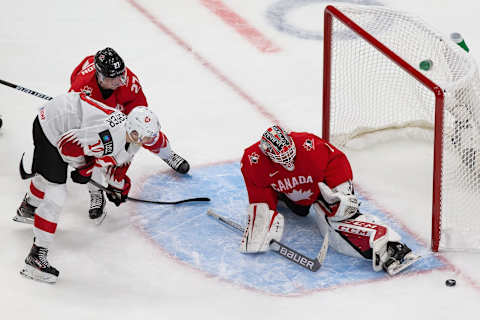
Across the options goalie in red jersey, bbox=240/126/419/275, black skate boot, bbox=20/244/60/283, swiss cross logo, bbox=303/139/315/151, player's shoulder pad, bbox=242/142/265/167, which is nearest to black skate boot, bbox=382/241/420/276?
goalie in red jersey, bbox=240/126/419/275

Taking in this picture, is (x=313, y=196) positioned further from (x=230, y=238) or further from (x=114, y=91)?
(x=114, y=91)

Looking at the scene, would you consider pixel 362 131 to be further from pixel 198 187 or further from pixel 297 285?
pixel 297 285

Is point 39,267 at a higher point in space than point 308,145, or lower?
lower

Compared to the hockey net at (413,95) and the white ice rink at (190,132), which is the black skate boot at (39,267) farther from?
the hockey net at (413,95)

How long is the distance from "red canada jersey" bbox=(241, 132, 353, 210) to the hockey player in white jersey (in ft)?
1.79

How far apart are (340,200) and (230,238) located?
63 centimetres

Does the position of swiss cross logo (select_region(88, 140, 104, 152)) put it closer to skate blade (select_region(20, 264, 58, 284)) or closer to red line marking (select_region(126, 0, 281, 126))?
skate blade (select_region(20, 264, 58, 284))

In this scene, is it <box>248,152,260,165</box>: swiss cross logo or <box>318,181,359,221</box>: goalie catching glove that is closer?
<box>318,181,359,221</box>: goalie catching glove

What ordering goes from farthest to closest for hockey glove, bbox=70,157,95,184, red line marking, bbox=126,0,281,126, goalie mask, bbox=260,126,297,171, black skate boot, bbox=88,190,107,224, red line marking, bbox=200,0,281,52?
red line marking, bbox=200,0,281,52
red line marking, bbox=126,0,281,126
black skate boot, bbox=88,190,107,224
hockey glove, bbox=70,157,95,184
goalie mask, bbox=260,126,297,171

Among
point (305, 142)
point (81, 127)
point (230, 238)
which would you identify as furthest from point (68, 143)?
point (305, 142)

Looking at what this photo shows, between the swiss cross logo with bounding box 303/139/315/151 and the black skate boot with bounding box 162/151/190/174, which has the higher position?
the swiss cross logo with bounding box 303/139/315/151

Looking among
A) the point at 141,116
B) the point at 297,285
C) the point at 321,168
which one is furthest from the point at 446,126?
the point at 141,116

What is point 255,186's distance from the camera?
460 centimetres

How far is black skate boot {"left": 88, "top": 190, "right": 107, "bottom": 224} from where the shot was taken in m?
4.84
